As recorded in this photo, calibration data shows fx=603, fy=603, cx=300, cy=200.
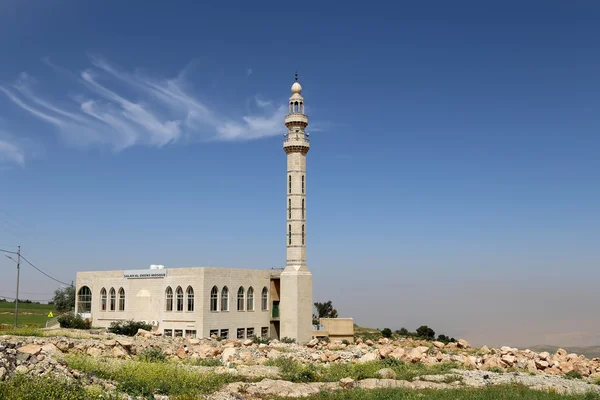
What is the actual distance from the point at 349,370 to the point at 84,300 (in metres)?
39.8

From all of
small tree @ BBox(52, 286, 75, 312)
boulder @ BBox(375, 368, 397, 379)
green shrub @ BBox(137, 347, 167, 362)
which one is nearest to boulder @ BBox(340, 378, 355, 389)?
boulder @ BBox(375, 368, 397, 379)

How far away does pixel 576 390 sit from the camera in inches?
977

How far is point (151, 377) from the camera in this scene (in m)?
21.1

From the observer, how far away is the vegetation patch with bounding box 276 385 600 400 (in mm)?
20094

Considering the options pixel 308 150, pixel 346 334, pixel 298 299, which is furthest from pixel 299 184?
pixel 346 334

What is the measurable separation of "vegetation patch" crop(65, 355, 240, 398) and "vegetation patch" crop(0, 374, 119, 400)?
1620 mm

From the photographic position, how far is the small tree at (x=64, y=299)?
2968 inches

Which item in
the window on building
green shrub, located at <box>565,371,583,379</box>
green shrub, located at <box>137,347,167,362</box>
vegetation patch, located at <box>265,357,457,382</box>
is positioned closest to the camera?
vegetation patch, located at <box>265,357,457,382</box>

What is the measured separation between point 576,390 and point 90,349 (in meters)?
21.2

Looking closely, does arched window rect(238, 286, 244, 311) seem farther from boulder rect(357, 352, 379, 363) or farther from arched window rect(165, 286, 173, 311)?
boulder rect(357, 352, 379, 363)

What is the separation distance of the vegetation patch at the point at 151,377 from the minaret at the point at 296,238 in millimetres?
26713

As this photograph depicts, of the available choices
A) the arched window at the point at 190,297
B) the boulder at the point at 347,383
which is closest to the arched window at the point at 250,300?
the arched window at the point at 190,297

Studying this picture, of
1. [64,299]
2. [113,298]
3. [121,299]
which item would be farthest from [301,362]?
[64,299]

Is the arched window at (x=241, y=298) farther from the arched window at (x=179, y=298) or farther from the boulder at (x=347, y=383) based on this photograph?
the boulder at (x=347, y=383)
